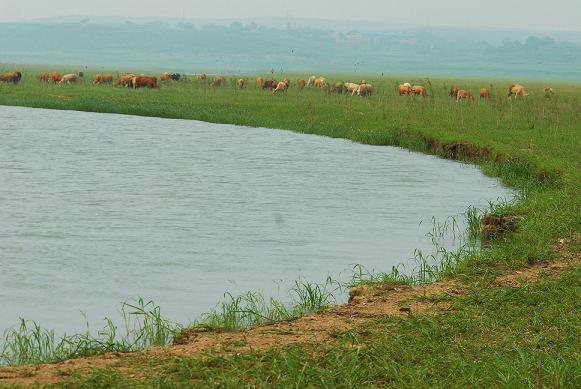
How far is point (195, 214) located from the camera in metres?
20.9

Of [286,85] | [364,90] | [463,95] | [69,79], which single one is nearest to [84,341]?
[463,95]

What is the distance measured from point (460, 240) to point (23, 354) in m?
9.17

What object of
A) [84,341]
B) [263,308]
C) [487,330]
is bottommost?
[263,308]

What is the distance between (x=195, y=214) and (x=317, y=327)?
10.1m

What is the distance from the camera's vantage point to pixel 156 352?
10086mm

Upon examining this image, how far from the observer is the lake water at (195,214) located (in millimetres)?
14805

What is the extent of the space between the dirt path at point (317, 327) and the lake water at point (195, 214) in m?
2.13

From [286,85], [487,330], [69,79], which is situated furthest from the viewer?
[69,79]

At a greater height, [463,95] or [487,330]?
[487,330]

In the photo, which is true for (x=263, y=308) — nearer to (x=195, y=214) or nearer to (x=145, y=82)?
(x=195, y=214)

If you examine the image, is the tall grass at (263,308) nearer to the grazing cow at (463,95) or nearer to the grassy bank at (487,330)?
the grassy bank at (487,330)

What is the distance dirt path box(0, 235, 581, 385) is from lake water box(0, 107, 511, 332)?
2134 millimetres

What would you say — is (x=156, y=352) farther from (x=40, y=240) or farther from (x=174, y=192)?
(x=174, y=192)

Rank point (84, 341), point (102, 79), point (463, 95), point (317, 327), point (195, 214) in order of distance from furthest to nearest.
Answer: point (102, 79) < point (463, 95) < point (195, 214) < point (317, 327) < point (84, 341)
